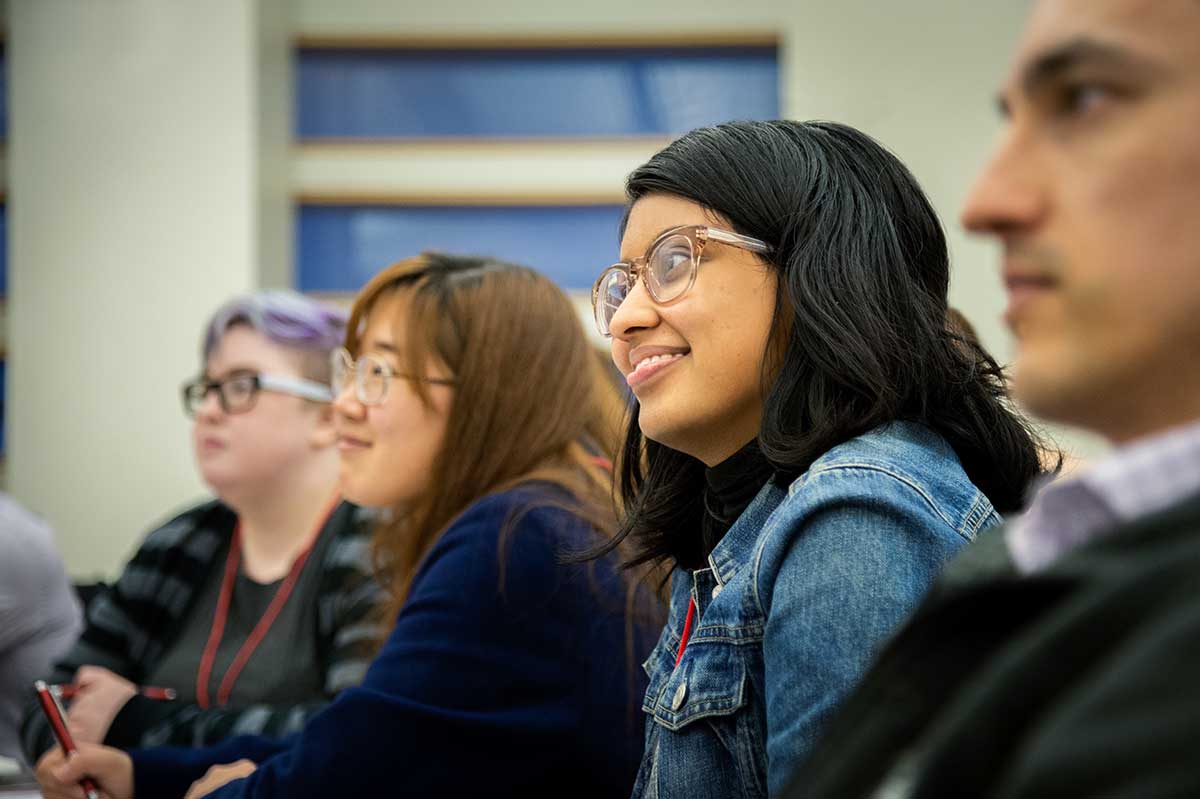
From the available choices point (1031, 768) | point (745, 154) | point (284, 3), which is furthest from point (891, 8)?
point (1031, 768)

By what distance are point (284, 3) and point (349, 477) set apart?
340 cm

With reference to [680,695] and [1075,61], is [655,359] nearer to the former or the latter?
[680,695]

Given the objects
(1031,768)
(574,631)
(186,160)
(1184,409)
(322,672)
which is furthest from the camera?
(186,160)

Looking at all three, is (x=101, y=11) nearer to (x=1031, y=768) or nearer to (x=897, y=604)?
(x=897, y=604)

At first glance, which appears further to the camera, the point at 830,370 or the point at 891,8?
the point at 891,8

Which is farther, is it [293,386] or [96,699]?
[293,386]

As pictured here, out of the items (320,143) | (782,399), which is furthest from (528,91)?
(782,399)

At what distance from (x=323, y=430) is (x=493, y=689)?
1173 millimetres

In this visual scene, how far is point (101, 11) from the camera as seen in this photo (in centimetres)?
452

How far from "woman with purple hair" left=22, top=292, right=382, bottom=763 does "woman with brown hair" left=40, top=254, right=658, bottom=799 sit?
8.2 inches

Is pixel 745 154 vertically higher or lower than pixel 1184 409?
higher

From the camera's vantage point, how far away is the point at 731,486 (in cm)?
127

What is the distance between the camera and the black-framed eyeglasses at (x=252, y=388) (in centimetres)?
266

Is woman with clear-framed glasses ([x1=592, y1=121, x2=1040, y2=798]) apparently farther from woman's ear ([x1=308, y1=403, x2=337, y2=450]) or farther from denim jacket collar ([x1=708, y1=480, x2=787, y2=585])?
woman's ear ([x1=308, y1=403, x2=337, y2=450])
